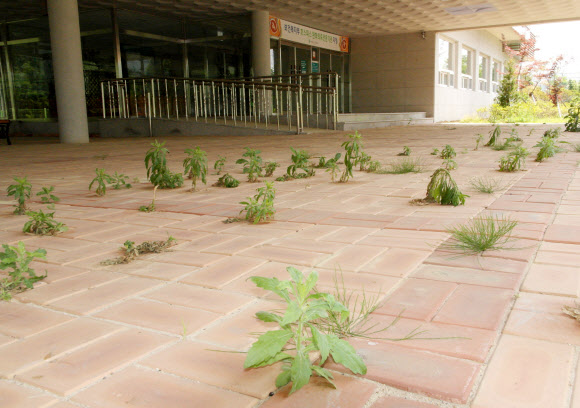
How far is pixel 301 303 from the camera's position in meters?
1.12

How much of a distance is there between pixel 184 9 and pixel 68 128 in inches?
226

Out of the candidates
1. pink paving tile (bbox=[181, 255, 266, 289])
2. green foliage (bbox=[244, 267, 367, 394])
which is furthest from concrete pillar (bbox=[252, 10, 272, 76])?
green foliage (bbox=[244, 267, 367, 394])

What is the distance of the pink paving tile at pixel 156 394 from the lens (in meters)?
1.02

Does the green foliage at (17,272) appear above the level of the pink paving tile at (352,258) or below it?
above

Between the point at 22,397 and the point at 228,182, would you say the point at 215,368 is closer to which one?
the point at 22,397

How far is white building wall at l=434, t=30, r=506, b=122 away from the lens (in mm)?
20358

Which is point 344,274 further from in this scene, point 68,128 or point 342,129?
point 342,129

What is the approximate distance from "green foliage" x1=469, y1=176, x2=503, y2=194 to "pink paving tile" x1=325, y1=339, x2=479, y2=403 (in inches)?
91.4

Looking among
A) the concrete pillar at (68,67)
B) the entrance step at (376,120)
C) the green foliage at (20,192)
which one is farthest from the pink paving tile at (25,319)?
the entrance step at (376,120)

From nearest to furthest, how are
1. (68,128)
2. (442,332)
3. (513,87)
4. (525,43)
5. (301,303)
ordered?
(301,303), (442,332), (68,128), (513,87), (525,43)

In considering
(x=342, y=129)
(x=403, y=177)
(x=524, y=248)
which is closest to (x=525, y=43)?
(x=342, y=129)

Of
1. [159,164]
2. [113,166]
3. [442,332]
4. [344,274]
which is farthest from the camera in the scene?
[113,166]

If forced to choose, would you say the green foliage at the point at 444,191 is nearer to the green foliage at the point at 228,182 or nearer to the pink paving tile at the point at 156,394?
the green foliage at the point at 228,182

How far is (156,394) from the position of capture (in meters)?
1.06
